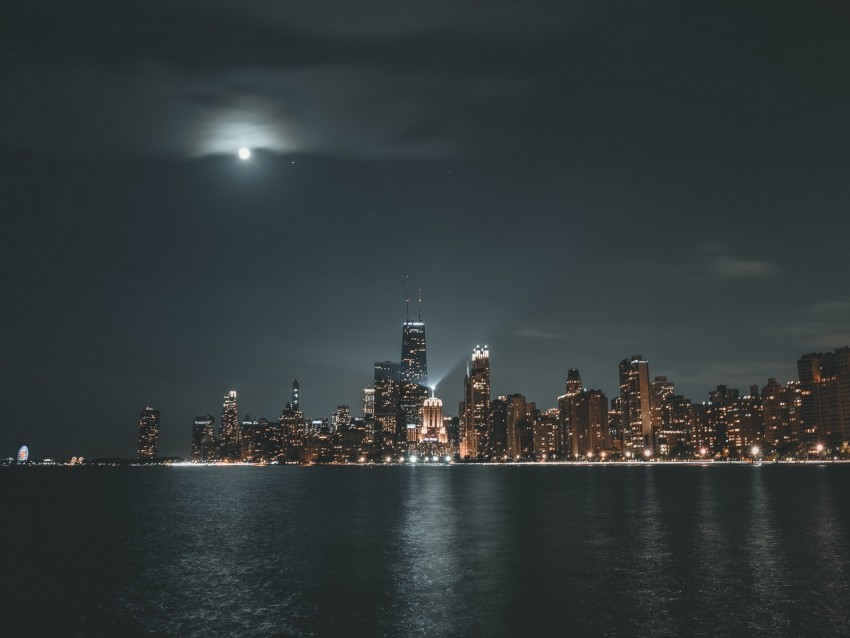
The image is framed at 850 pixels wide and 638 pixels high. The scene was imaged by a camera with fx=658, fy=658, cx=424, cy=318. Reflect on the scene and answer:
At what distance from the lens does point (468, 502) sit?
323 ft

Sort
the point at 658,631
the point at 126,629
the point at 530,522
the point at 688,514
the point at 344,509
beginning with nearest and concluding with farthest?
the point at 658,631 < the point at 126,629 < the point at 530,522 < the point at 688,514 < the point at 344,509

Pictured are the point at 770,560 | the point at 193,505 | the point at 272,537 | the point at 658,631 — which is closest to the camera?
the point at 658,631

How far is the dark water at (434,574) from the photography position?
2975cm

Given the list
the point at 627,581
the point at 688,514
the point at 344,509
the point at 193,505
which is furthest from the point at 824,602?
the point at 193,505

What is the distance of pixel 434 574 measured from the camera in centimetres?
4012

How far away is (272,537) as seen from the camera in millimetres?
58156

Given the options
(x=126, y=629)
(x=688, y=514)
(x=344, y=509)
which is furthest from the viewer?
(x=344, y=509)

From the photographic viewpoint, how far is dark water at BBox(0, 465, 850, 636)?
2975 cm

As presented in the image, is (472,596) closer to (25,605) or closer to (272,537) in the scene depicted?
(25,605)

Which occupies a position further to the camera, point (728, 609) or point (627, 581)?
point (627, 581)

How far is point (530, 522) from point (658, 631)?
139ft

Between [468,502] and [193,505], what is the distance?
4094cm

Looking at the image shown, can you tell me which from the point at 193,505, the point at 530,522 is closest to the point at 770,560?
the point at 530,522

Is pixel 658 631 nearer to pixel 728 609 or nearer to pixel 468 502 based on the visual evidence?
pixel 728 609
